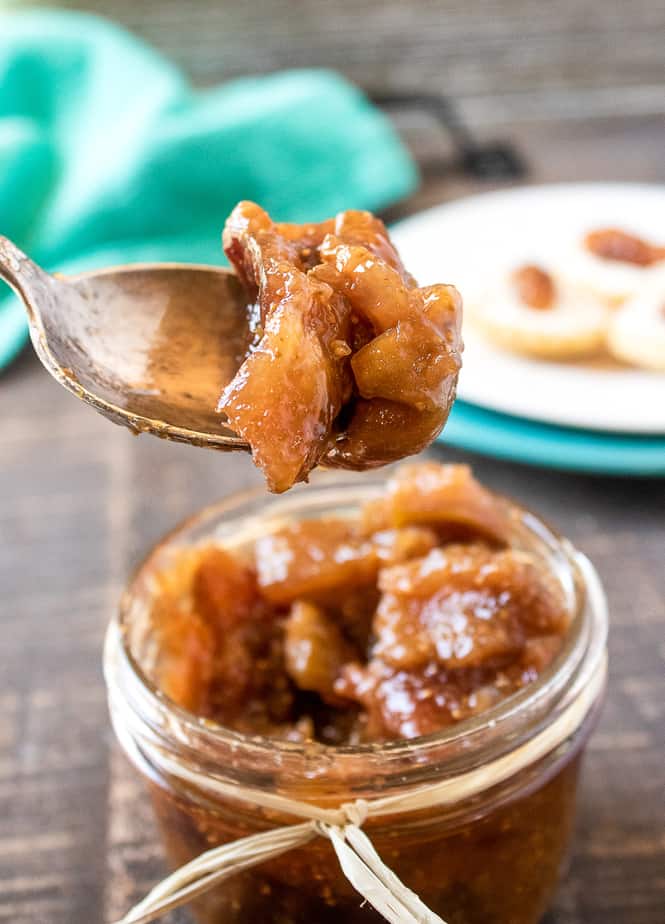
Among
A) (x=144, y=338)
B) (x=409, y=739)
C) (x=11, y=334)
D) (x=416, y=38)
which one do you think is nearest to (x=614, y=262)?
(x=11, y=334)

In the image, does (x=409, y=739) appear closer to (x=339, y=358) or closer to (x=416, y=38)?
(x=339, y=358)

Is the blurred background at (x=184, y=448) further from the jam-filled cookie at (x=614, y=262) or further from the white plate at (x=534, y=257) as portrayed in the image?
the jam-filled cookie at (x=614, y=262)

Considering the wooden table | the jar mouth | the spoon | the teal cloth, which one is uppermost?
the spoon

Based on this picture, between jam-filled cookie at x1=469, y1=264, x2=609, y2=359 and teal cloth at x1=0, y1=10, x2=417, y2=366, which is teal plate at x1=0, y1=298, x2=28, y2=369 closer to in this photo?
teal cloth at x1=0, y1=10, x2=417, y2=366

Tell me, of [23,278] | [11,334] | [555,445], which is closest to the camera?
[23,278]

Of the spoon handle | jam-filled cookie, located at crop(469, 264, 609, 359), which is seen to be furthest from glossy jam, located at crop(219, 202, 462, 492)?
jam-filled cookie, located at crop(469, 264, 609, 359)
